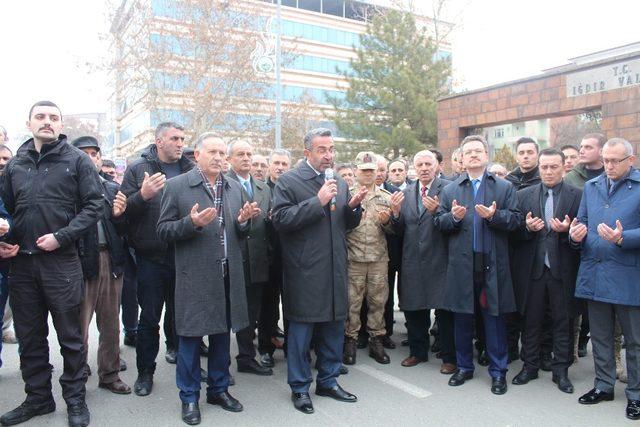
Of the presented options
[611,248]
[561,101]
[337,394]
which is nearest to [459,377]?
[337,394]

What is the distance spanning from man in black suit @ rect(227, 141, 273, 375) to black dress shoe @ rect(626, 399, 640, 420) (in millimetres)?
3099

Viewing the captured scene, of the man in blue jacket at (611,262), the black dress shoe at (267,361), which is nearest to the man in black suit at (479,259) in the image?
the man in blue jacket at (611,262)

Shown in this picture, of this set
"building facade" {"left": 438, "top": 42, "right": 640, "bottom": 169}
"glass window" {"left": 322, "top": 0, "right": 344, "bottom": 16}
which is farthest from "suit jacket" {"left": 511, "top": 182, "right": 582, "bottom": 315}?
"glass window" {"left": 322, "top": 0, "right": 344, "bottom": 16}

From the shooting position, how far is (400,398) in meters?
4.41

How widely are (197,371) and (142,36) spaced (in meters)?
20.9

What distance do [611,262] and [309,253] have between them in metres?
2.48

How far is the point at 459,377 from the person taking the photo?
4.77 m

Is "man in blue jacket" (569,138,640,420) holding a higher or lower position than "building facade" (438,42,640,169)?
lower

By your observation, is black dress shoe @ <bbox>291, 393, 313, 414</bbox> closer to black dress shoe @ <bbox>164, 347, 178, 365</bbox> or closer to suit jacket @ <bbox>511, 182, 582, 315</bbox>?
black dress shoe @ <bbox>164, 347, 178, 365</bbox>

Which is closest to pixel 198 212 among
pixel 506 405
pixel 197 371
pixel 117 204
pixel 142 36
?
pixel 117 204

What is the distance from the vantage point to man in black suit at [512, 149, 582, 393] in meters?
4.70

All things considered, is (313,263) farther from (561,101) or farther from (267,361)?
(561,101)

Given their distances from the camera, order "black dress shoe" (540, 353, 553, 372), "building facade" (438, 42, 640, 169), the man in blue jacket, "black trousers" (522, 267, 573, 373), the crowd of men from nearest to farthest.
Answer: the crowd of men, the man in blue jacket, "black trousers" (522, 267, 573, 373), "black dress shoe" (540, 353, 553, 372), "building facade" (438, 42, 640, 169)

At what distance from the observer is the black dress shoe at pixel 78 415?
12.7ft
